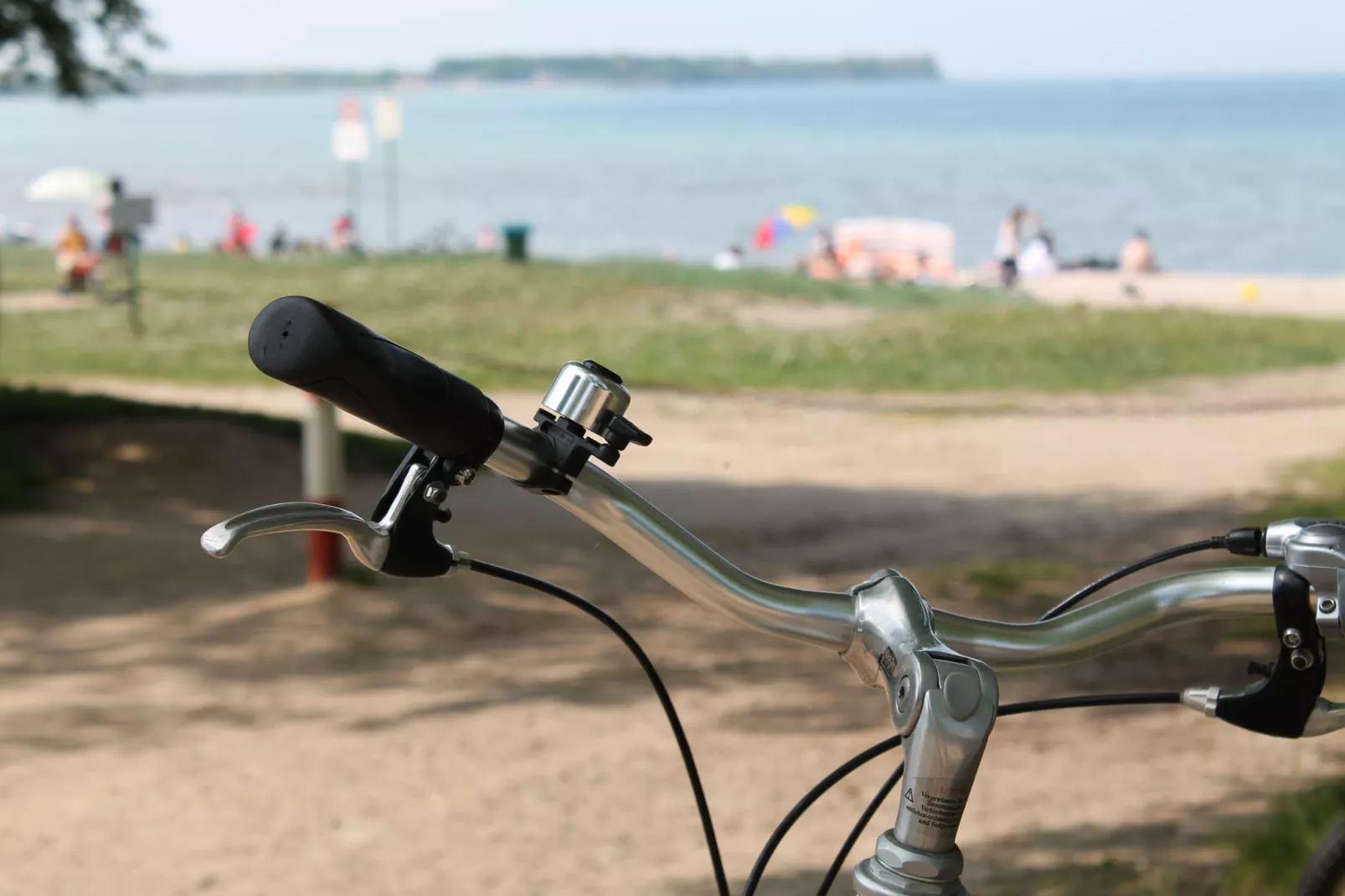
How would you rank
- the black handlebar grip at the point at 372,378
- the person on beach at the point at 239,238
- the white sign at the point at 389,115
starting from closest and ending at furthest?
the black handlebar grip at the point at 372,378, the white sign at the point at 389,115, the person on beach at the point at 239,238

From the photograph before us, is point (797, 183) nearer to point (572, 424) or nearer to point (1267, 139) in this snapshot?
point (1267, 139)

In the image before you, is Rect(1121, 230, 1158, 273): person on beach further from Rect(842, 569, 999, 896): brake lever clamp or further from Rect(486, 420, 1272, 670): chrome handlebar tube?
Rect(842, 569, 999, 896): brake lever clamp

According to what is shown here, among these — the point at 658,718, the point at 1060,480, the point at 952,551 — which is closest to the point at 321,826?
the point at 658,718

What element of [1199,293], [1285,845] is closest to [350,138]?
[1199,293]

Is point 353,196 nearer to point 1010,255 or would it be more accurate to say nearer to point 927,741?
point 1010,255

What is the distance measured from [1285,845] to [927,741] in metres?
3.13

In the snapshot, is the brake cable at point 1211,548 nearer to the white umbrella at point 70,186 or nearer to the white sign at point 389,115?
the white sign at point 389,115

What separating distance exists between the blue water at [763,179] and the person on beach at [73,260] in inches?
233

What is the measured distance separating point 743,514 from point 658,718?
3.99m

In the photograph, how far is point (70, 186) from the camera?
27.7 metres

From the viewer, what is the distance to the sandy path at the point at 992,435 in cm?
1088

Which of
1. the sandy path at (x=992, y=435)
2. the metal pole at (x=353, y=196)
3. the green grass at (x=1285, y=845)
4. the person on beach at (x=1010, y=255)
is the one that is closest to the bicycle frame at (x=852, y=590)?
the green grass at (x=1285, y=845)

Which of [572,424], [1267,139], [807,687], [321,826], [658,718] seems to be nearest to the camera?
[572,424]

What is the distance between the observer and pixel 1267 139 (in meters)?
99.1
